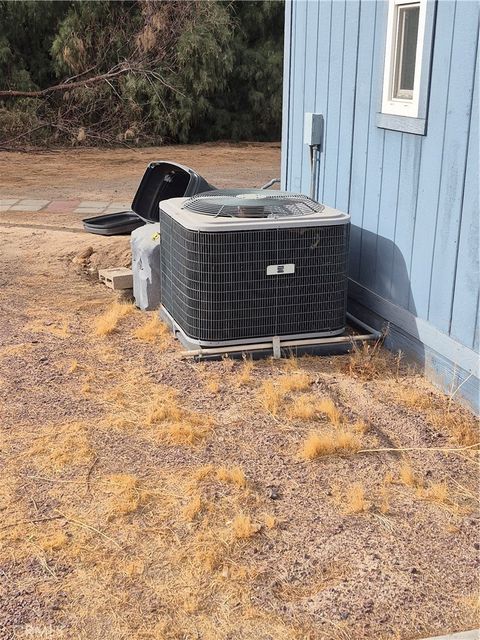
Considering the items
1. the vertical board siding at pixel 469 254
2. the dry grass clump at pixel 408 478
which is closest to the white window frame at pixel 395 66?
the vertical board siding at pixel 469 254

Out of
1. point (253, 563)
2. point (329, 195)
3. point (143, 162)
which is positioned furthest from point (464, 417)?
point (143, 162)

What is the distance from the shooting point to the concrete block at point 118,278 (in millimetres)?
6102

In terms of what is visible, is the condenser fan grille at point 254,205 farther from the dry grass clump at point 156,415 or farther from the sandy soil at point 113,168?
the sandy soil at point 113,168

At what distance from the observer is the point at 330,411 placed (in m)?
3.90

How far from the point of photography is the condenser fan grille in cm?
455

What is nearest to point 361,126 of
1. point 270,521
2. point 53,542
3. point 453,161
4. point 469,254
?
point 453,161

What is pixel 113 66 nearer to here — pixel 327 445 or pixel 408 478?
pixel 327 445

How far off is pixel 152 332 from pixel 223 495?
6.91 feet

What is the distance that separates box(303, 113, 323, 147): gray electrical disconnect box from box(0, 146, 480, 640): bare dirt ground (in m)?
1.74

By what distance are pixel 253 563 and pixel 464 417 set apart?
1629 mm

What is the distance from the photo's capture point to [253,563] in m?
2.74

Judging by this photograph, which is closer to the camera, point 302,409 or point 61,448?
point 61,448

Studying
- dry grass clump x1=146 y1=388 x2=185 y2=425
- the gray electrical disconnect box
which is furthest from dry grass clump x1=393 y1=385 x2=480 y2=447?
the gray electrical disconnect box

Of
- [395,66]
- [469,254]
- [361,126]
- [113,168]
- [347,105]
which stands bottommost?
[113,168]
